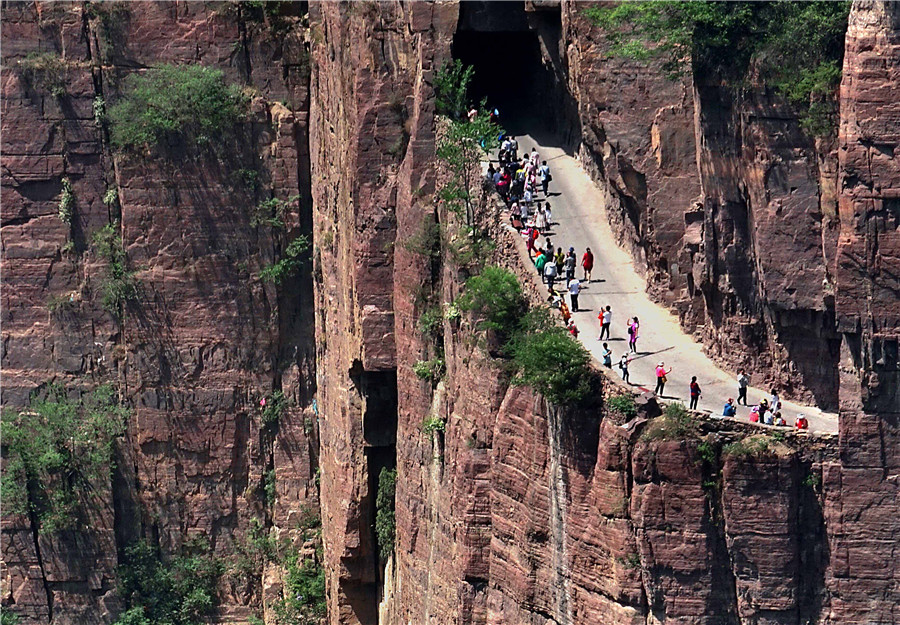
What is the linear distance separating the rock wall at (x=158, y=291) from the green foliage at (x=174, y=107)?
462 mm

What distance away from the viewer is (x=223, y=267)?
270 feet

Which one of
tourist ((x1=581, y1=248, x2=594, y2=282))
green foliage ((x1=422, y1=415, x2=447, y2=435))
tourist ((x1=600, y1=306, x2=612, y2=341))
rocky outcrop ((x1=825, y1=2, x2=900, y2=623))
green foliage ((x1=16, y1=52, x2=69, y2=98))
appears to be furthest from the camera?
green foliage ((x1=16, y1=52, x2=69, y2=98))

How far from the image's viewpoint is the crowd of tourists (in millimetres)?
58000

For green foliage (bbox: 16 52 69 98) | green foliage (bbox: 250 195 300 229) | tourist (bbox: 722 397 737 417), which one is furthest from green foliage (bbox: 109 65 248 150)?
tourist (bbox: 722 397 737 417)

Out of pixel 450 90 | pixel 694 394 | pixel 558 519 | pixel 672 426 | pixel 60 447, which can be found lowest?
pixel 60 447

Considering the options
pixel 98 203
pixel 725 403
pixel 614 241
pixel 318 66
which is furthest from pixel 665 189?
pixel 98 203

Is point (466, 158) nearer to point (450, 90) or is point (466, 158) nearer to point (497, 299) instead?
point (450, 90)

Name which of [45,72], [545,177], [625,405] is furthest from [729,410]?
[45,72]

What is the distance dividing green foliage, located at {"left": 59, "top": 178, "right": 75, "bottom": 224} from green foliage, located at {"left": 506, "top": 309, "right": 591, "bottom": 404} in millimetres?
25299

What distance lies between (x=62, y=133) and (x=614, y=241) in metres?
22.2

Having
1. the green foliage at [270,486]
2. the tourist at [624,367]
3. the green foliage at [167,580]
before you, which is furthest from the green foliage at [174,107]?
the tourist at [624,367]

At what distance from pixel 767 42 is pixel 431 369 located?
46.4ft

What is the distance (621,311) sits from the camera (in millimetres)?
63188

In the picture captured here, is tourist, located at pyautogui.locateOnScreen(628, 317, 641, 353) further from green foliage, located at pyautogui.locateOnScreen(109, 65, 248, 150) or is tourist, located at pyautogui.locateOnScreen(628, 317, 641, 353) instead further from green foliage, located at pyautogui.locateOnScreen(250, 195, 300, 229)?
green foliage, located at pyautogui.locateOnScreen(109, 65, 248, 150)
